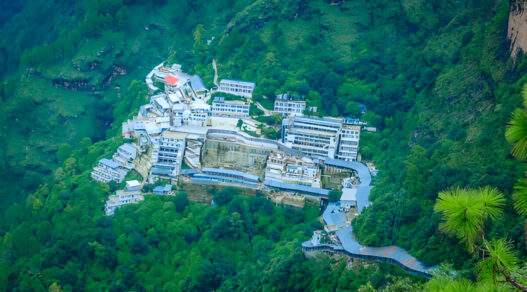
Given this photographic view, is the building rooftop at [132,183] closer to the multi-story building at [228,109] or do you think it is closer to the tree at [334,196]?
the multi-story building at [228,109]

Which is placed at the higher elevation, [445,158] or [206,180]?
[445,158]

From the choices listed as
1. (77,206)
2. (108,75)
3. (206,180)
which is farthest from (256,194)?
(108,75)

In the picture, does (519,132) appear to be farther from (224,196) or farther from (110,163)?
(110,163)

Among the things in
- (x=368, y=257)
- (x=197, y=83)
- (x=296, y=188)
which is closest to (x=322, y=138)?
(x=296, y=188)

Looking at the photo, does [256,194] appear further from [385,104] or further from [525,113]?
[525,113]

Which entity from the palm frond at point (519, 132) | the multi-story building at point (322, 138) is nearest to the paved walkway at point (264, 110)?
the multi-story building at point (322, 138)

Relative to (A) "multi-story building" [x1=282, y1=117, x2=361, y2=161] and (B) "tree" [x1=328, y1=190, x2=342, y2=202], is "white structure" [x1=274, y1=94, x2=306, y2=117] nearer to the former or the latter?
(A) "multi-story building" [x1=282, y1=117, x2=361, y2=161]
